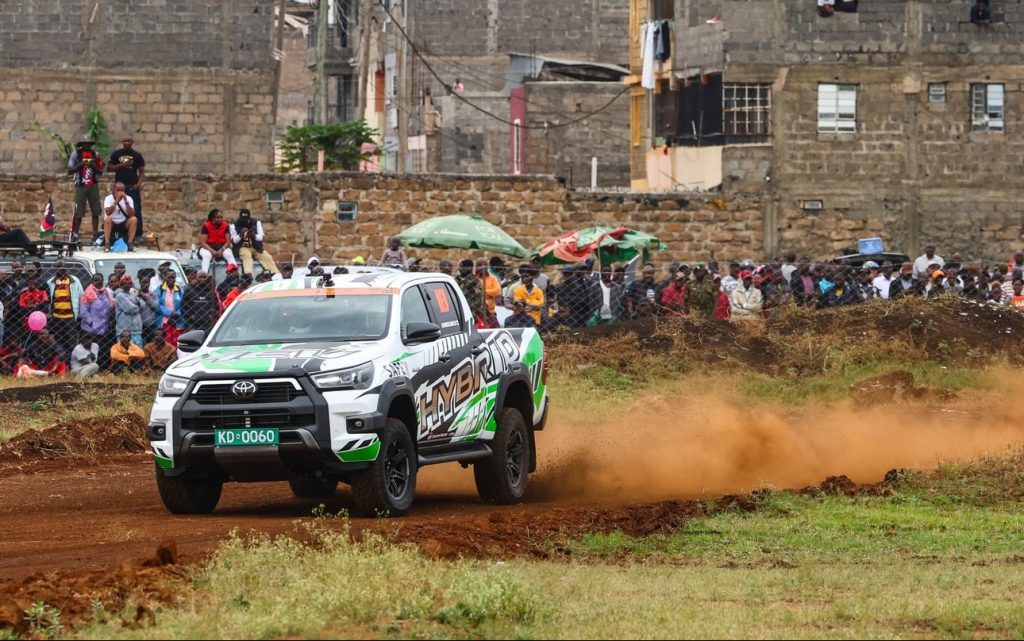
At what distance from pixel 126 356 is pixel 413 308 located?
11.0m

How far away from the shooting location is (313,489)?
614 inches

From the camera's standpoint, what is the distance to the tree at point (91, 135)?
3956cm

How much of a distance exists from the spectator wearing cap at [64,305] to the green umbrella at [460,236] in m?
6.85

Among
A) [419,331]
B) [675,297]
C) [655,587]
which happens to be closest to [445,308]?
[419,331]

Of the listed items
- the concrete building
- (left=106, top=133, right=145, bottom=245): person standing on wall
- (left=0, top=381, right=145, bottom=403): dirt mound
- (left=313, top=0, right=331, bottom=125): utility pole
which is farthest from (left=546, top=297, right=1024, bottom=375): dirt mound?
the concrete building

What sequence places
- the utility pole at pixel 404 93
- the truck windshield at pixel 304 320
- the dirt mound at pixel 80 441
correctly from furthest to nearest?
the utility pole at pixel 404 93
the dirt mound at pixel 80 441
the truck windshield at pixel 304 320

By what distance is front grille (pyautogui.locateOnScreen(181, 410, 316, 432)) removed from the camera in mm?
13188

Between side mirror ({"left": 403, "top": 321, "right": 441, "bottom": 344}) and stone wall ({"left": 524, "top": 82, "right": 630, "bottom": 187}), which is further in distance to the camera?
stone wall ({"left": 524, "top": 82, "right": 630, "bottom": 187})

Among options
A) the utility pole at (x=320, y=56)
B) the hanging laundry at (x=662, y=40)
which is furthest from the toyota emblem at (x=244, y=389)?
the utility pole at (x=320, y=56)

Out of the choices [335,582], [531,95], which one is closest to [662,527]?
[335,582]

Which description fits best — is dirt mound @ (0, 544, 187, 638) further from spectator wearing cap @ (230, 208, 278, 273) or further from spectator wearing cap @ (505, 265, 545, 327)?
spectator wearing cap @ (230, 208, 278, 273)

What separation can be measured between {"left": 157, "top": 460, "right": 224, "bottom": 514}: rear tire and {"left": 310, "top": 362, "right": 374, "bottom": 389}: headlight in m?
1.50

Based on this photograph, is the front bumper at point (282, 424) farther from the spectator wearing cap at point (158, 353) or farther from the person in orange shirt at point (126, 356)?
the spectator wearing cap at point (158, 353)

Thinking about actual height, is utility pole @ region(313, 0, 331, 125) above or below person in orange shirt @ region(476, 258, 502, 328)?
above
